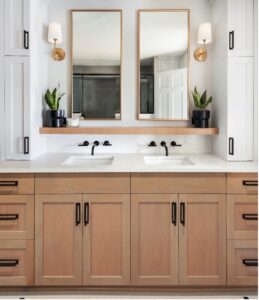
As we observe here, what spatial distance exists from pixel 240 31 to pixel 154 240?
169cm

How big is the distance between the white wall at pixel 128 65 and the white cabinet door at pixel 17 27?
0.50 m

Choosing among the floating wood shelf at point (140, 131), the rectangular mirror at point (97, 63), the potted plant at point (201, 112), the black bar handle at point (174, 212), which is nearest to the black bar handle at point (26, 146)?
the floating wood shelf at point (140, 131)

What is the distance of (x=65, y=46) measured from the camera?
10.4 feet

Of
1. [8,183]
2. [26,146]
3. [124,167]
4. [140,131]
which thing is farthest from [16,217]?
[140,131]

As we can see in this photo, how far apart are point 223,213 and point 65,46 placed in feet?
6.43

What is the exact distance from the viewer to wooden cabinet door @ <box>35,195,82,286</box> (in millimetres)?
2393

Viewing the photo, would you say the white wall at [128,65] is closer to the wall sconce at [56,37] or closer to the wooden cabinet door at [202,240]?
the wall sconce at [56,37]

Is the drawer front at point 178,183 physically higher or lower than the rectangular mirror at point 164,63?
lower

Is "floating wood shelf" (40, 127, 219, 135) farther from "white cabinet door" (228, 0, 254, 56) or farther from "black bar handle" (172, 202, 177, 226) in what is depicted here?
"black bar handle" (172, 202, 177, 226)

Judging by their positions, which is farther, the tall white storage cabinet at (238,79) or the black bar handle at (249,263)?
the tall white storage cabinet at (238,79)

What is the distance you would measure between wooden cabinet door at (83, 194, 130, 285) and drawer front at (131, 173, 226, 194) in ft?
0.44

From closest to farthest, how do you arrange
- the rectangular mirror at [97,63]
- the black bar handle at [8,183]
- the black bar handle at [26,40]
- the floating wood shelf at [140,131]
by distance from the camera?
the black bar handle at [8,183] < the black bar handle at [26,40] < the floating wood shelf at [140,131] < the rectangular mirror at [97,63]

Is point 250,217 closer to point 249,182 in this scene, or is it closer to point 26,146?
point 249,182

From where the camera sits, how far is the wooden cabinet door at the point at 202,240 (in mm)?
2404
